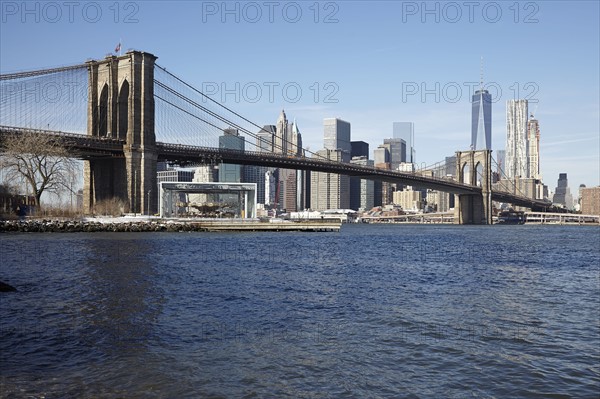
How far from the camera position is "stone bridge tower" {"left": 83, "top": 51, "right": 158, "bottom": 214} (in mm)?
70125

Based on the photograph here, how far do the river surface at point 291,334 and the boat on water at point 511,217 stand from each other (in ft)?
466

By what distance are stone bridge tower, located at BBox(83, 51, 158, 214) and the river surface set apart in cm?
4784

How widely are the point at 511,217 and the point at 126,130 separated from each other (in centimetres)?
11942

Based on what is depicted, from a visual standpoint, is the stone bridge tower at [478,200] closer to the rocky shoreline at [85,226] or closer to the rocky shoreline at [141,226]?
the rocky shoreline at [141,226]

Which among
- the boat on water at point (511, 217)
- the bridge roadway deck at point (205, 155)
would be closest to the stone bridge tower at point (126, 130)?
the bridge roadway deck at point (205, 155)

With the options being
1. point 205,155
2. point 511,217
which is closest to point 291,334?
point 205,155

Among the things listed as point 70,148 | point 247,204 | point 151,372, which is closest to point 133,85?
point 70,148

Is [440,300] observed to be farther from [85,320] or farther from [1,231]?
[1,231]

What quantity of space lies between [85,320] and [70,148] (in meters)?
54.9

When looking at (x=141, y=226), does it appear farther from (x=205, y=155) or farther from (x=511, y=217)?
(x=511, y=217)

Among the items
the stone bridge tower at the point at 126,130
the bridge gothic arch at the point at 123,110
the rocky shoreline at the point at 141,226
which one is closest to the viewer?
the rocky shoreline at the point at 141,226

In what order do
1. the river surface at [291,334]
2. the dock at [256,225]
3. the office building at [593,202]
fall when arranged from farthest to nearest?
the office building at [593,202], the dock at [256,225], the river surface at [291,334]

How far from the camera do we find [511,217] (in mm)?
160625

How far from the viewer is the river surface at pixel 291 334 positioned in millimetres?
8891
